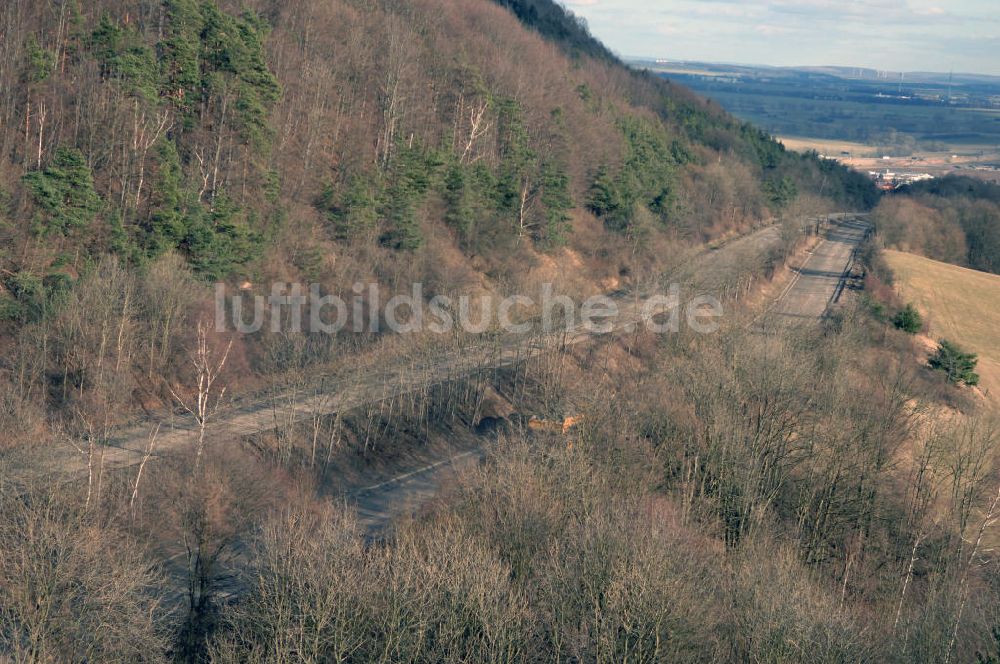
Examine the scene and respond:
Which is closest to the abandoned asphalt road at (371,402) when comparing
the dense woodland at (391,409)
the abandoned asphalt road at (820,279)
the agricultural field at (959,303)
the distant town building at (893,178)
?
the dense woodland at (391,409)

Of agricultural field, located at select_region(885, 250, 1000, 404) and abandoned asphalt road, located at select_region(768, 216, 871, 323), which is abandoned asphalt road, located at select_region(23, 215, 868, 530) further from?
agricultural field, located at select_region(885, 250, 1000, 404)

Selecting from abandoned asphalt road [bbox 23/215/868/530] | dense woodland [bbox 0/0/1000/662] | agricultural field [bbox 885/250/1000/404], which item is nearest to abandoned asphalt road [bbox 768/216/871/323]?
abandoned asphalt road [bbox 23/215/868/530]

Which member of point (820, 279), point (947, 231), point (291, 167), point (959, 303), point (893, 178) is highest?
point (291, 167)

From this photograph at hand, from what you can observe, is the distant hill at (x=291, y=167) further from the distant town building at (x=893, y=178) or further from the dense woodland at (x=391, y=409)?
the distant town building at (x=893, y=178)

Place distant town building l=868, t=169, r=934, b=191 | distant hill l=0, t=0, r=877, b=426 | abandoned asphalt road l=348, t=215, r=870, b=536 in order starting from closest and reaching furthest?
abandoned asphalt road l=348, t=215, r=870, b=536
distant hill l=0, t=0, r=877, b=426
distant town building l=868, t=169, r=934, b=191

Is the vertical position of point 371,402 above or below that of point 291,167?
below

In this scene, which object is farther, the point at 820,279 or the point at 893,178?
the point at 893,178

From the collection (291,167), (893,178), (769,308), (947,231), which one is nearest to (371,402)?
(291,167)

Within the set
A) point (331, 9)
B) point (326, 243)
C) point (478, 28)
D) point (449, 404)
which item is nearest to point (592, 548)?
point (449, 404)

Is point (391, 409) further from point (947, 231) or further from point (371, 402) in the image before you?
point (947, 231)
